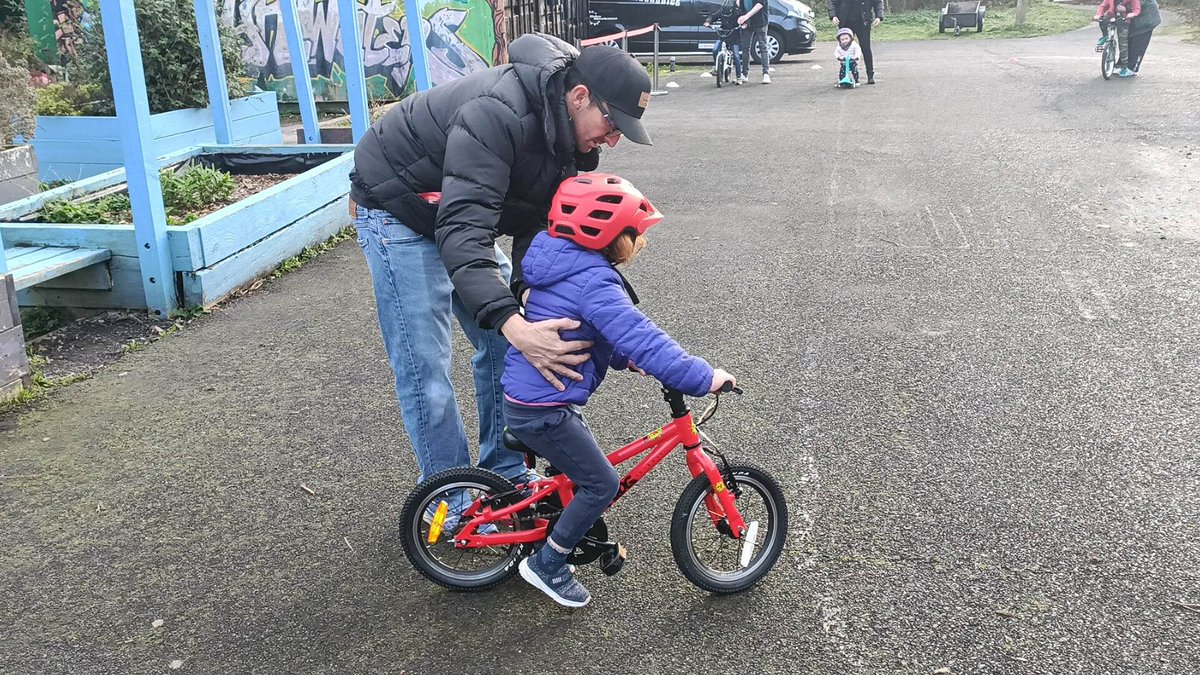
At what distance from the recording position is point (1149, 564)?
3.39 meters

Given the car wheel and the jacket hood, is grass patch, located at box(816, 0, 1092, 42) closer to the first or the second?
the car wheel

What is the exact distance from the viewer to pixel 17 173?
807 cm

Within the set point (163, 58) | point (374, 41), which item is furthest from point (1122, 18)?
point (163, 58)

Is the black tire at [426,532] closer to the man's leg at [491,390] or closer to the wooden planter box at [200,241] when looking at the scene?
the man's leg at [491,390]

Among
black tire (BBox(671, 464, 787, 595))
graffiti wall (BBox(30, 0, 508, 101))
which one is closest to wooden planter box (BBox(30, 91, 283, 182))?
graffiti wall (BBox(30, 0, 508, 101))

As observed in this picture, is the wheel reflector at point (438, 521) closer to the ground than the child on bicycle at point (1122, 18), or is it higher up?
closer to the ground

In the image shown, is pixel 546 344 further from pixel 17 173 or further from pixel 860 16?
pixel 860 16

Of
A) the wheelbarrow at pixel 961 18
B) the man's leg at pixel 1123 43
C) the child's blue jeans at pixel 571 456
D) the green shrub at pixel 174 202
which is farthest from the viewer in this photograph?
the wheelbarrow at pixel 961 18

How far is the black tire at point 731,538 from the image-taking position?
319cm

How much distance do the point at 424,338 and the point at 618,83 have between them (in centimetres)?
111

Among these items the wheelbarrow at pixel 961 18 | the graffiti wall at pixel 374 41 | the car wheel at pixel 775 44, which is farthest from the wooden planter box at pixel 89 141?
the wheelbarrow at pixel 961 18

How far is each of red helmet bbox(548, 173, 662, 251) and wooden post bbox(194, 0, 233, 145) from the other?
699 cm

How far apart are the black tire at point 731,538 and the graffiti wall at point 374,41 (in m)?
12.6

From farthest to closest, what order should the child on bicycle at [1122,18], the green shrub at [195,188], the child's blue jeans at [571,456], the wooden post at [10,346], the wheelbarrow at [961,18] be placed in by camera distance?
the wheelbarrow at [961,18] → the child on bicycle at [1122,18] → the green shrub at [195,188] → the wooden post at [10,346] → the child's blue jeans at [571,456]
